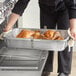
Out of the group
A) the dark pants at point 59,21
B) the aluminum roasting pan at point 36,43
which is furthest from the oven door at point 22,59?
the dark pants at point 59,21

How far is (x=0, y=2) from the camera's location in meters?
1.73

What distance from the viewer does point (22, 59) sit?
1583 millimetres

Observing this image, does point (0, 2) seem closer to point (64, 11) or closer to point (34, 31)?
point (34, 31)

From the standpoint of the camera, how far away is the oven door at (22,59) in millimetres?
1457

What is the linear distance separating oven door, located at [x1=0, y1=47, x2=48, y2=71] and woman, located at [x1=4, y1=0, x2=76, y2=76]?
16cm

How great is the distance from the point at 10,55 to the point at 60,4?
0.56m

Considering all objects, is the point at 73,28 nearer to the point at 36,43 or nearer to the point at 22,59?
the point at 36,43

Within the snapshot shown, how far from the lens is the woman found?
168 cm

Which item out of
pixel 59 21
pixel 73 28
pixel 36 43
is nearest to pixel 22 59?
pixel 36 43

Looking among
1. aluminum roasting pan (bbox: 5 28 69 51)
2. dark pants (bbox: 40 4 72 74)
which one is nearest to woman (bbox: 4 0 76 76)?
dark pants (bbox: 40 4 72 74)

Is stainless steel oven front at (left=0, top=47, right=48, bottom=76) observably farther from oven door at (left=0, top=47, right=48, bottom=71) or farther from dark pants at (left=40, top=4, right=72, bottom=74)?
dark pants at (left=40, top=4, right=72, bottom=74)

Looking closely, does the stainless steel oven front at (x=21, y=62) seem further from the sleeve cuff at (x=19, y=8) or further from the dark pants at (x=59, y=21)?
the dark pants at (x=59, y=21)

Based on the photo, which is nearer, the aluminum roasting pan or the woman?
the aluminum roasting pan

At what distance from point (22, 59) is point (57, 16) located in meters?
0.58
